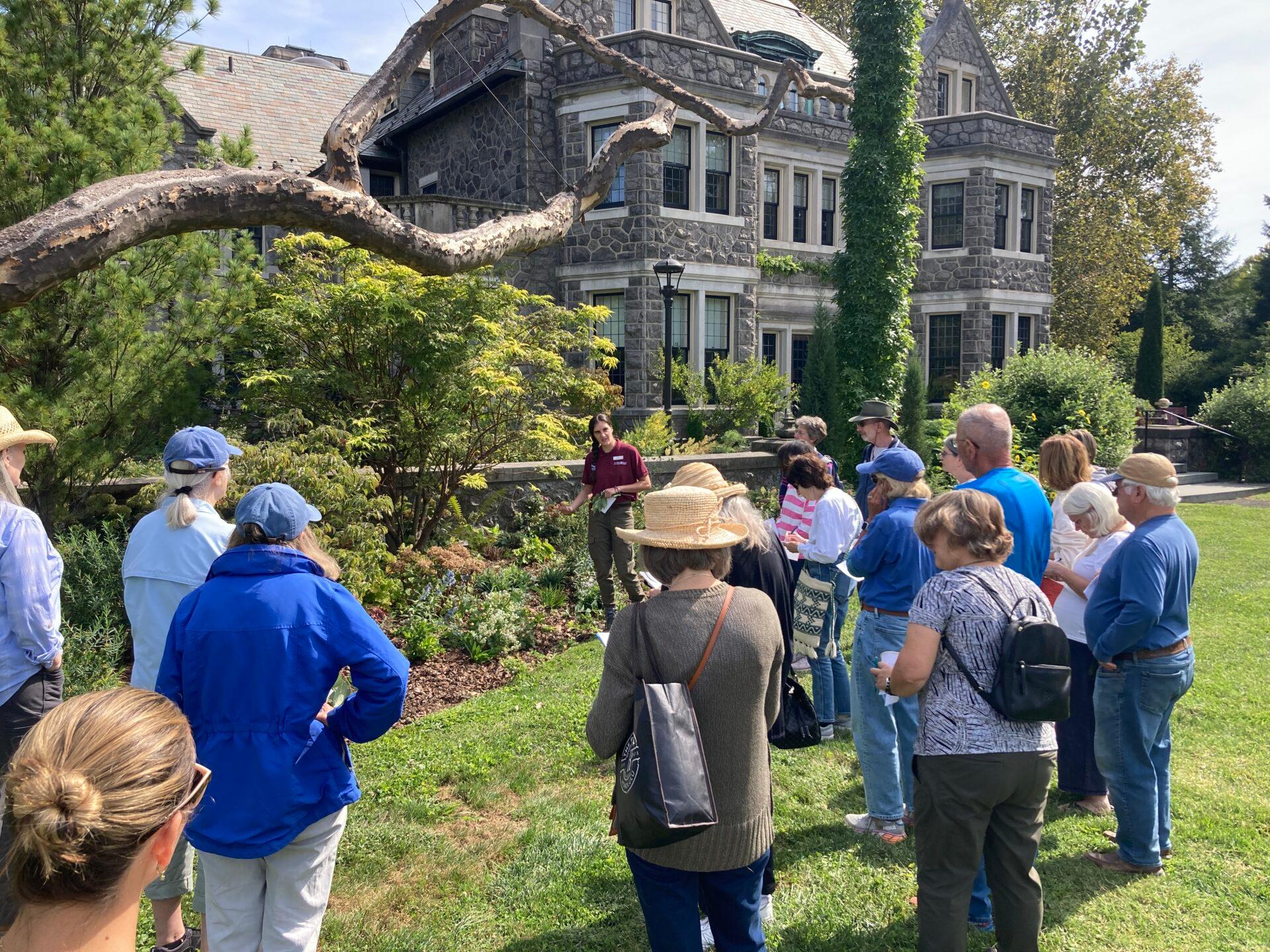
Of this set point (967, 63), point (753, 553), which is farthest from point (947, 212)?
point (753, 553)

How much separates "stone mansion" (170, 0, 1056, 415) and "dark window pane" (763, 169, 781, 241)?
0.18 feet

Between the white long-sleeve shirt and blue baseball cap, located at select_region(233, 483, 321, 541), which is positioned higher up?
blue baseball cap, located at select_region(233, 483, 321, 541)

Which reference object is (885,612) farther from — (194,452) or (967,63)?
(967,63)

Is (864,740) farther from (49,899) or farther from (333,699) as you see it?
(49,899)

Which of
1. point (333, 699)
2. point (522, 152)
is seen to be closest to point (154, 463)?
point (333, 699)

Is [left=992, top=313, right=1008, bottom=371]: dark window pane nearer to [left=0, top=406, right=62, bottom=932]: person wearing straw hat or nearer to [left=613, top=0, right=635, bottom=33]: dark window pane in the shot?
[left=613, top=0, right=635, bottom=33]: dark window pane

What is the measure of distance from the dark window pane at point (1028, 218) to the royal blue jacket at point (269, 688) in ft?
93.0

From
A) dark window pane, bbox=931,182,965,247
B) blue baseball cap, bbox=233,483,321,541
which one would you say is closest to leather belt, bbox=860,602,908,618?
blue baseball cap, bbox=233,483,321,541

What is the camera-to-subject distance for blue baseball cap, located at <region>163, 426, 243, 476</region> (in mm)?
3637

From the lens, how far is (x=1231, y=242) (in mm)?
44531

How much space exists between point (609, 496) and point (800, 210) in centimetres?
1837

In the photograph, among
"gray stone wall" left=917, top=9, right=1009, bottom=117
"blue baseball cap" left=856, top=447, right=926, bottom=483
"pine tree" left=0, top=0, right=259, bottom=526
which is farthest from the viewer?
"gray stone wall" left=917, top=9, right=1009, bottom=117

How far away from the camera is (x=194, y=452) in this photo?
3.64 metres

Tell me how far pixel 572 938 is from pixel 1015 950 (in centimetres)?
175
